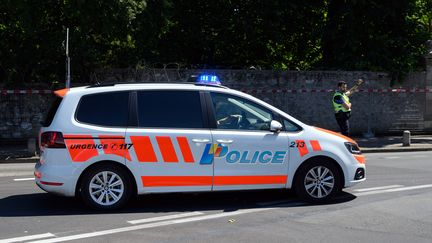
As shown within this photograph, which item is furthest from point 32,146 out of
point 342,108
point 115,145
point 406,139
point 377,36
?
point 377,36

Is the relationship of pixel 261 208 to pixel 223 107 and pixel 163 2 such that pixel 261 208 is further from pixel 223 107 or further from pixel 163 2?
pixel 163 2

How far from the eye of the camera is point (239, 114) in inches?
298

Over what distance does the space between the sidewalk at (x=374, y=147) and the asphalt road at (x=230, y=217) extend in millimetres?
4558

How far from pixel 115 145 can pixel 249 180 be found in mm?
1850

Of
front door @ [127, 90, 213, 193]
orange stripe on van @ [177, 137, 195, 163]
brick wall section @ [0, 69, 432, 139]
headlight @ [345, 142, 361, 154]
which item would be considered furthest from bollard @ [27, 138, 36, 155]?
headlight @ [345, 142, 361, 154]

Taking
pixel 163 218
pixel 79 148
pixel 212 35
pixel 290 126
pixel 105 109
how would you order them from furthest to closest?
pixel 212 35, pixel 290 126, pixel 105 109, pixel 79 148, pixel 163 218

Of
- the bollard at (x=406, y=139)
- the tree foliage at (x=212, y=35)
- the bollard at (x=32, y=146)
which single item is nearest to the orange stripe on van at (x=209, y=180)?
the bollard at (x=32, y=146)

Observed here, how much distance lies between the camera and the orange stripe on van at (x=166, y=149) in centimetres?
728

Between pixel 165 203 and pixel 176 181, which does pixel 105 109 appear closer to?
pixel 176 181

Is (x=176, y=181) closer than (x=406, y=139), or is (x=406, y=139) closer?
(x=176, y=181)

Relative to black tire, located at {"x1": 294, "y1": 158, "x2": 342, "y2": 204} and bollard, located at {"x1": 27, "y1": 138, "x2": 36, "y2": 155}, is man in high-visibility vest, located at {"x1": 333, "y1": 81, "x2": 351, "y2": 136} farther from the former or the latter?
bollard, located at {"x1": 27, "y1": 138, "x2": 36, "y2": 155}

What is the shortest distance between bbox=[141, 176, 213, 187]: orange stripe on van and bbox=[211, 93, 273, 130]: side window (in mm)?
740

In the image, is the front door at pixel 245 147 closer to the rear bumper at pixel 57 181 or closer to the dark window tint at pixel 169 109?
the dark window tint at pixel 169 109

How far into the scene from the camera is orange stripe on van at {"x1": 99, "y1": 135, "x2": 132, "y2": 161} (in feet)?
23.6
